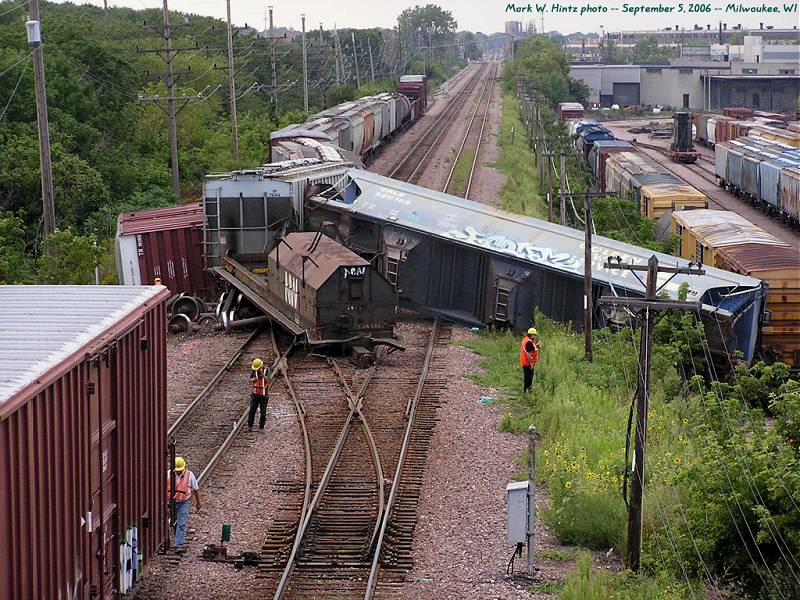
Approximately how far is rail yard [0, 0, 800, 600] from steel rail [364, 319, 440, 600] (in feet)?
0.19

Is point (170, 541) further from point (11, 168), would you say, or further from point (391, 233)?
point (11, 168)

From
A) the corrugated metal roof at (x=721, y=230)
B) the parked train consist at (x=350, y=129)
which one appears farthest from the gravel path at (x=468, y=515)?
the parked train consist at (x=350, y=129)

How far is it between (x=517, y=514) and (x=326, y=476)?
141 inches

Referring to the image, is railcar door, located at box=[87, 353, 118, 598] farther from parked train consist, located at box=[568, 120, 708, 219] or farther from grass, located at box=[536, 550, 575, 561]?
parked train consist, located at box=[568, 120, 708, 219]

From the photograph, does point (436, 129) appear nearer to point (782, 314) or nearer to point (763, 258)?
Result: point (763, 258)

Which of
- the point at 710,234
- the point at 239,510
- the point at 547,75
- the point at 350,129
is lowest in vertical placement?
the point at 239,510

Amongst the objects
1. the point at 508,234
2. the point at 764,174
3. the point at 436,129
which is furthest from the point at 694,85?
the point at 508,234

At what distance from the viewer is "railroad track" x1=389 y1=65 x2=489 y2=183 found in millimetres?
50875

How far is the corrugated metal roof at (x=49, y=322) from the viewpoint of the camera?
811cm

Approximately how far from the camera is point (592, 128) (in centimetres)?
6831

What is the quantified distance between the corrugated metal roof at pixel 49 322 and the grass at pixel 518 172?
29074 millimetres

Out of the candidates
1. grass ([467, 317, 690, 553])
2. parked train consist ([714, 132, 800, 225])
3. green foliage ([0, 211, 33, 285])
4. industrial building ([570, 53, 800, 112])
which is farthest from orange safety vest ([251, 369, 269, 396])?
industrial building ([570, 53, 800, 112])

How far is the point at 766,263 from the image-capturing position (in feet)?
79.6

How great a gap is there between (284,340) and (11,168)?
523 inches
